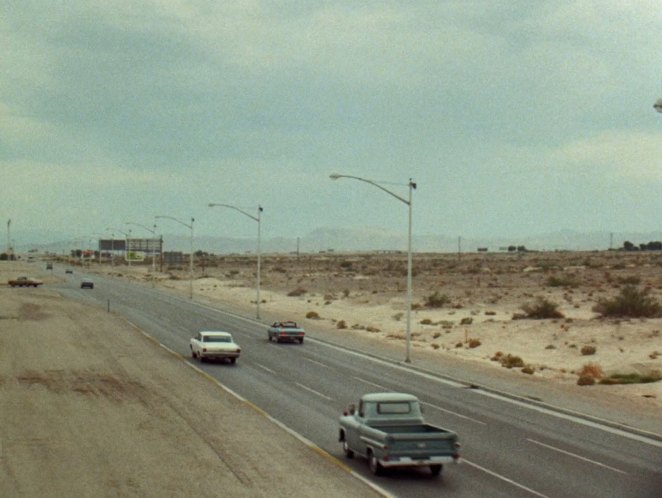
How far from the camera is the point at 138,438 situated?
2039cm

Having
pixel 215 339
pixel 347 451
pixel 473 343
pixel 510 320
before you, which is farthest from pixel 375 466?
pixel 510 320

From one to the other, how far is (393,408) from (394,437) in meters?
1.79

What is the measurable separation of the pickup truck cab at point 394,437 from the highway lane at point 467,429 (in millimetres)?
427

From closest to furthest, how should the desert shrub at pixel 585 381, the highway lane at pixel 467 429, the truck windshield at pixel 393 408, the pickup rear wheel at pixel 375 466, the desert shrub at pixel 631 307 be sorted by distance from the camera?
the highway lane at pixel 467 429, the pickup rear wheel at pixel 375 466, the truck windshield at pixel 393 408, the desert shrub at pixel 585 381, the desert shrub at pixel 631 307

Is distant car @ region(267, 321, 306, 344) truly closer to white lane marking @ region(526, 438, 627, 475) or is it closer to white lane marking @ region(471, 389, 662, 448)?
white lane marking @ region(471, 389, 662, 448)

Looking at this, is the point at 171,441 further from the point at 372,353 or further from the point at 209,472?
the point at 372,353

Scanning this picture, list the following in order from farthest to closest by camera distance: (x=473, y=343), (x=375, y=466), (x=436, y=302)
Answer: (x=436, y=302)
(x=473, y=343)
(x=375, y=466)

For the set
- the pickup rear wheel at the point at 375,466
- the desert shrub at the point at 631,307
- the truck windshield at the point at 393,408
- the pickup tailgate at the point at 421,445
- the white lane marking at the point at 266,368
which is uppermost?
the desert shrub at the point at 631,307

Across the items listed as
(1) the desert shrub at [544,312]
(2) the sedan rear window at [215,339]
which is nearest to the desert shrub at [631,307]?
(1) the desert shrub at [544,312]

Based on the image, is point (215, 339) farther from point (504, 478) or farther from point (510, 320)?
point (510, 320)


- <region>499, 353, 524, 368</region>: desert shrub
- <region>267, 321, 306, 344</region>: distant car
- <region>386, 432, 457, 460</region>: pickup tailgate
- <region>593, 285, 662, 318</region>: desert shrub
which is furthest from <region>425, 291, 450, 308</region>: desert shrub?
<region>386, 432, 457, 460</region>: pickup tailgate

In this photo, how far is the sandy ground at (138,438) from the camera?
15984mm

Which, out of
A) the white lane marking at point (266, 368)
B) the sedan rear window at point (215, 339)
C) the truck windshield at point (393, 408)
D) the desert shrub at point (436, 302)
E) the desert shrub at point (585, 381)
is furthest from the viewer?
the desert shrub at point (436, 302)

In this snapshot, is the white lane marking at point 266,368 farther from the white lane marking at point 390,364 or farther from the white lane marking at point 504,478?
the white lane marking at point 504,478
